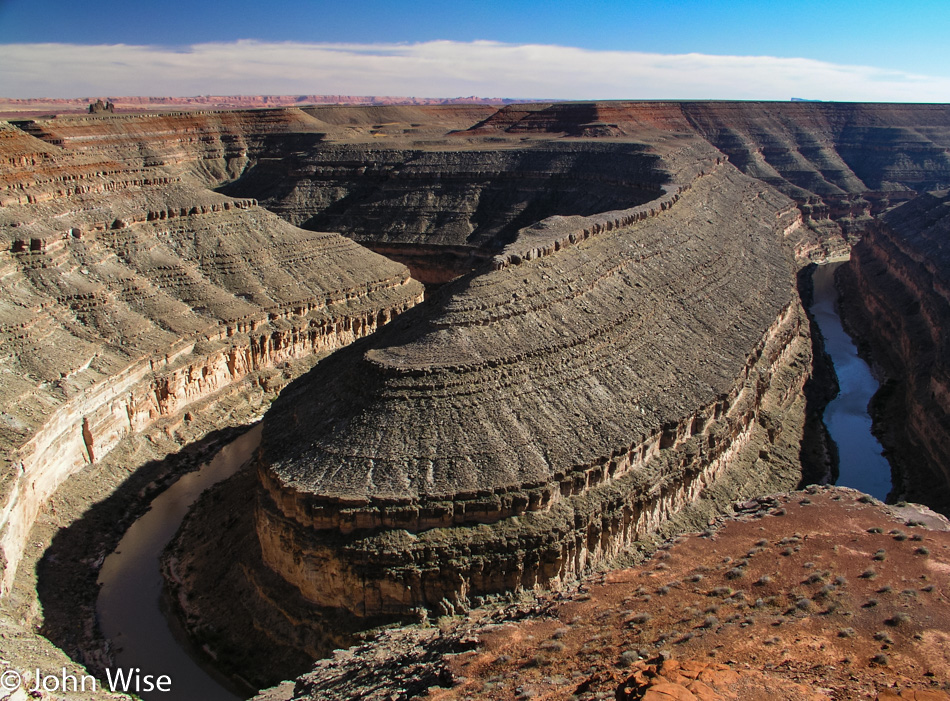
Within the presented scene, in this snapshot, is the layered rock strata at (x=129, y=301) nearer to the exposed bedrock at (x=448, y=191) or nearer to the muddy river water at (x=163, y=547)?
the muddy river water at (x=163, y=547)

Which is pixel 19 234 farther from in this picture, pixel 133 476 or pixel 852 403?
pixel 852 403

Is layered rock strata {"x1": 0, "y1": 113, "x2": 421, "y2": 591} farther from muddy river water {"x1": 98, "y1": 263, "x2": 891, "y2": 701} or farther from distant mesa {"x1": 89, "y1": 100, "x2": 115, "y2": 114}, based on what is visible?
distant mesa {"x1": 89, "y1": 100, "x2": 115, "y2": 114}

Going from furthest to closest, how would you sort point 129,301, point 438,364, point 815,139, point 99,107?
point 815,139 → point 99,107 → point 129,301 → point 438,364

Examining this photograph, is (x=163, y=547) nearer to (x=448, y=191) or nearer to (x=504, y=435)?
(x=504, y=435)

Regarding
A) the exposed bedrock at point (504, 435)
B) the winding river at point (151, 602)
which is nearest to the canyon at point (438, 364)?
the exposed bedrock at point (504, 435)

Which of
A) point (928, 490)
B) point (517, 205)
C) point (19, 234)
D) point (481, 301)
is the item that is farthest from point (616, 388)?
point (517, 205)

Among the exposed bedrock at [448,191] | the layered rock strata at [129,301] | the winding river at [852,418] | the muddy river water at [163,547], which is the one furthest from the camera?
the exposed bedrock at [448,191]

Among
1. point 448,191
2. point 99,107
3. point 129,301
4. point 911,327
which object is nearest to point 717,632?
A: point 129,301
